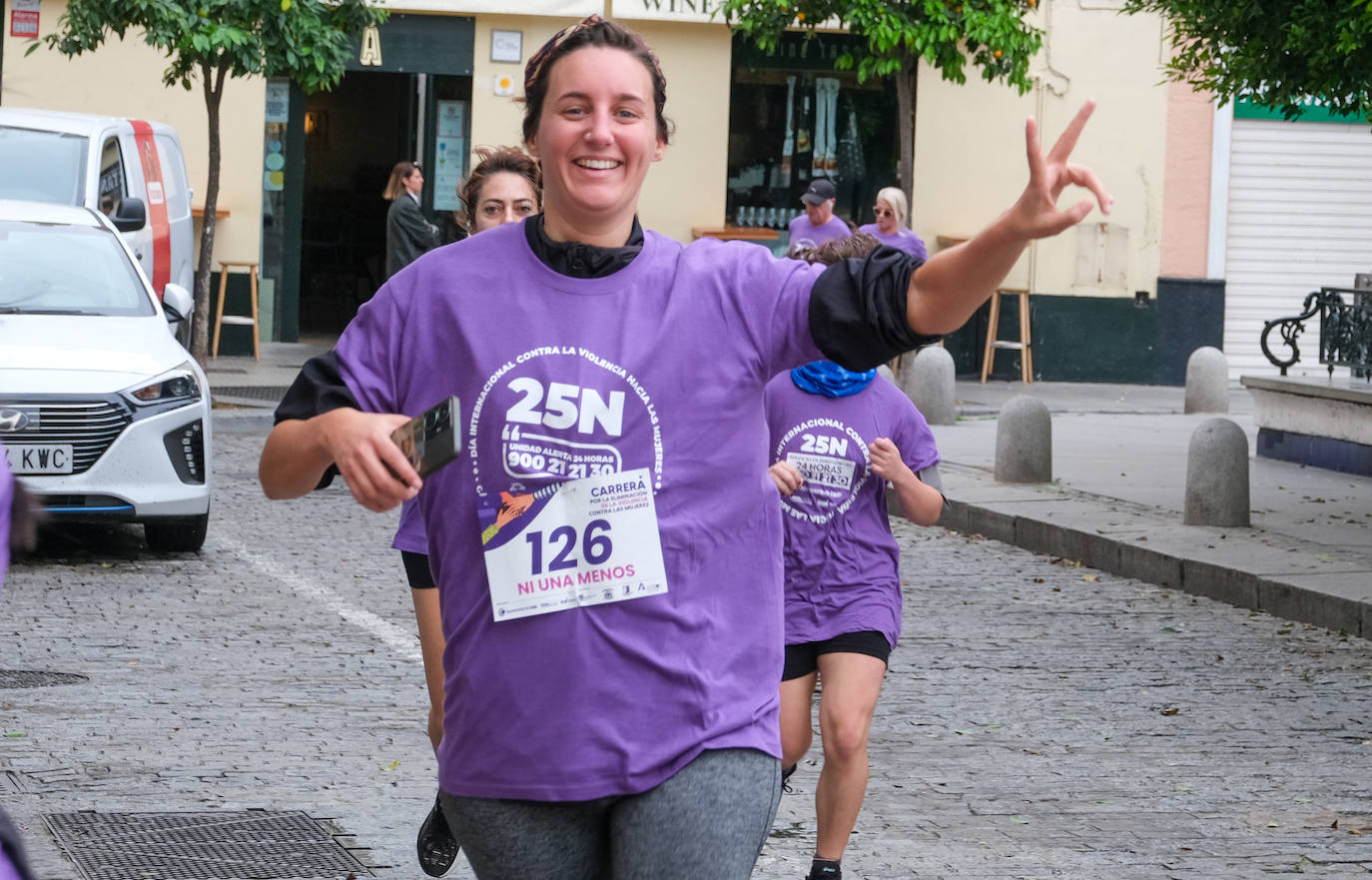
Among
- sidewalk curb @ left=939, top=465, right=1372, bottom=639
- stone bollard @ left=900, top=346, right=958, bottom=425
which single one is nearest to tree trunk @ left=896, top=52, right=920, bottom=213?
stone bollard @ left=900, top=346, right=958, bottom=425

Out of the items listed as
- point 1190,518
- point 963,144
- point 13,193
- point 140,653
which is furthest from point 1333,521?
point 963,144

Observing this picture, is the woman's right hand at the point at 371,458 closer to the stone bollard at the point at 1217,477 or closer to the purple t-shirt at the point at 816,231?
the stone bollard at the point at 1217,477

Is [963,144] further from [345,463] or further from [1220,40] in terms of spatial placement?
[345,463]

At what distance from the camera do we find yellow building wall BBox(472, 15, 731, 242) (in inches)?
903

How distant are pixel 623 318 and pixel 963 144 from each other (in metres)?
21.6

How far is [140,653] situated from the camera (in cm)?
784

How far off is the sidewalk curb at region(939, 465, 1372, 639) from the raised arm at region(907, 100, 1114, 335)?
7.10 meters

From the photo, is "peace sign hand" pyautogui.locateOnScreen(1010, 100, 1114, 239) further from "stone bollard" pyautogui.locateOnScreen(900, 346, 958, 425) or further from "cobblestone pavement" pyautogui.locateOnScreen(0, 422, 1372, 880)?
"stone bollard" pyautogui.locateOnScreen(900, 346, 958, 425)

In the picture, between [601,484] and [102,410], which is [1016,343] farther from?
[601,484]

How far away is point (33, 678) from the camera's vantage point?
24.0 feet

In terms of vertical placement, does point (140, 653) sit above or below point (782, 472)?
below

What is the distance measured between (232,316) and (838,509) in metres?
17.8

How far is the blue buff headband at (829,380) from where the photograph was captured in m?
5.12

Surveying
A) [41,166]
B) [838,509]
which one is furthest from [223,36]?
[838,509]
